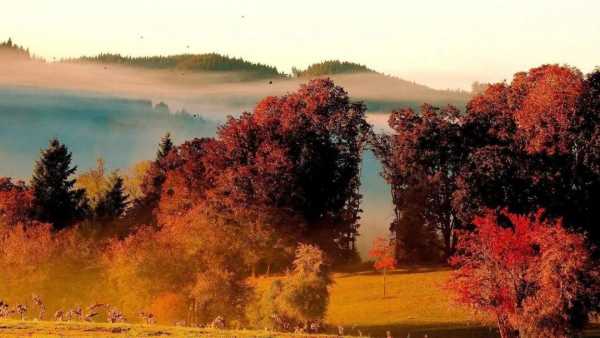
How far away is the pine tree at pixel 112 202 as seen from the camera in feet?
431

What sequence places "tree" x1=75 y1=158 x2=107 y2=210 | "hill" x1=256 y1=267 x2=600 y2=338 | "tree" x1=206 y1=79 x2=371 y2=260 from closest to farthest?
"hill" x1=256 y1=267 x2=600 y2=338, "tree" x1=206 y1=79 x2=371 y2=260, "tree" x1=75 y1=158 x2=107 y2=210

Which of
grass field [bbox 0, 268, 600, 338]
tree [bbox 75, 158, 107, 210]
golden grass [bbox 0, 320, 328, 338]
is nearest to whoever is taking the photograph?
golden grass [bbox 0, 320, 328, 338]

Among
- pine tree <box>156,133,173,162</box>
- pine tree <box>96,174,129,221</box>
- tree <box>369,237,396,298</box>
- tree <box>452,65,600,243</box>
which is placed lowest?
pine tree <box>96,174,129,221</box>

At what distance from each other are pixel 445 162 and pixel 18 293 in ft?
174

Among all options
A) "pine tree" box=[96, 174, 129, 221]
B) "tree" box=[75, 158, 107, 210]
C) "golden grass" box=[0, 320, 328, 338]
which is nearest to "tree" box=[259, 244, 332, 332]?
"golden grass" box=[0, 320, 328, 338]

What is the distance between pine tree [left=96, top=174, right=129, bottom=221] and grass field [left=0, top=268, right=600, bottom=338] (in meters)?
49.9

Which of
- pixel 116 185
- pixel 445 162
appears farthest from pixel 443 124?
pixel 116 185

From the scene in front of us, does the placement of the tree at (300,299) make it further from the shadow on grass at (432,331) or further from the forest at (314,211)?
the shadow on grass at (432,331)

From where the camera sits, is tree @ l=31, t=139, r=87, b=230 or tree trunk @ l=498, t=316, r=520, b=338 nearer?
tree trunk @ l=498, t=316, r=520, b=338

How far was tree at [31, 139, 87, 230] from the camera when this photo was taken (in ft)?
379

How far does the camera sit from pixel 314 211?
104m

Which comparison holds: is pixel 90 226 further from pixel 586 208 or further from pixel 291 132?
pixel 586 208

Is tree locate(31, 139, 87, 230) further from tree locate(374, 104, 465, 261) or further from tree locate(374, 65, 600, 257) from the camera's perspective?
tree locate(374, 65, 600, 257)

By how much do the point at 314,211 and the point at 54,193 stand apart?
133 feet
